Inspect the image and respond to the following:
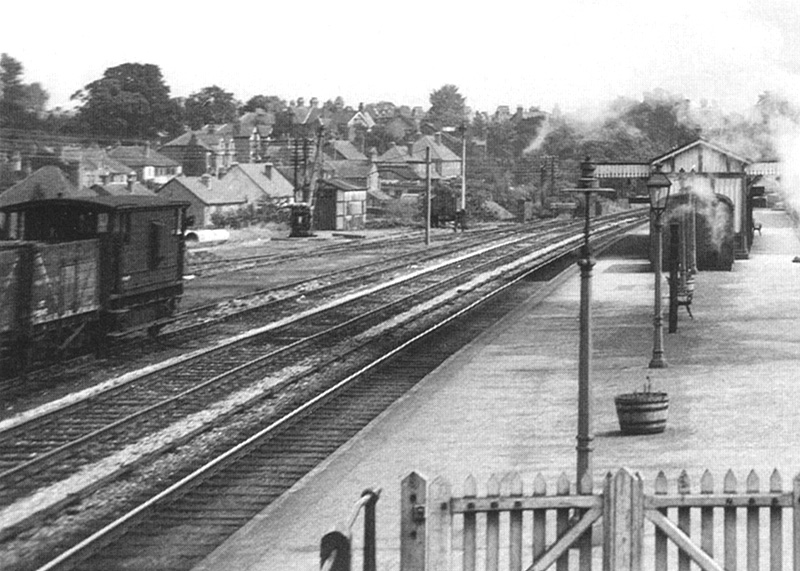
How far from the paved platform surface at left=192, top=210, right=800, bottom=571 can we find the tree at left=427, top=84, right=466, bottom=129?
123040 mm

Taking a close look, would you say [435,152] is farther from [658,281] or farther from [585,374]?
[585,374]

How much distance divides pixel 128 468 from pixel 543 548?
8189 millimetres

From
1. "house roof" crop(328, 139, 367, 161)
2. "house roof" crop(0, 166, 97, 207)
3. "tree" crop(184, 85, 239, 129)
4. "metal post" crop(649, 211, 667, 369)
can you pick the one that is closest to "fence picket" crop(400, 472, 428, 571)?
"metal post" crop(649, 211, 667, 369)

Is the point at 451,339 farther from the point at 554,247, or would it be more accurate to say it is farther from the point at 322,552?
the point at 554,247

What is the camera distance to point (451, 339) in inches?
1129

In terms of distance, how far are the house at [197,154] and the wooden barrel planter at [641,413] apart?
92445mm

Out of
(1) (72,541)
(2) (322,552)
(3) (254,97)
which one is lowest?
(1) (72,541)

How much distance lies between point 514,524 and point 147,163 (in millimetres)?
96302

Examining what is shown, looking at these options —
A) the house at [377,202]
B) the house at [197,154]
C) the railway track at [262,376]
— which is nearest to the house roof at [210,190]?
the house at [377,202]

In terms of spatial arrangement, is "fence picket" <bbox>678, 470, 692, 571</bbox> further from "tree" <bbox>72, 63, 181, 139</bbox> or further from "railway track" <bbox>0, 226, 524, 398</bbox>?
"tree" <bbox>72, 63, 181, 139</bbox>

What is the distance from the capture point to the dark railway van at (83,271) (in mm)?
22031

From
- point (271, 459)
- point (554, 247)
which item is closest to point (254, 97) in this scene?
point (554, 247)

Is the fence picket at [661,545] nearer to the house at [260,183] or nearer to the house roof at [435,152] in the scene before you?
the house at [260,183]

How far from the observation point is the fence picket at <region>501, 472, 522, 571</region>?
28.9 ft
